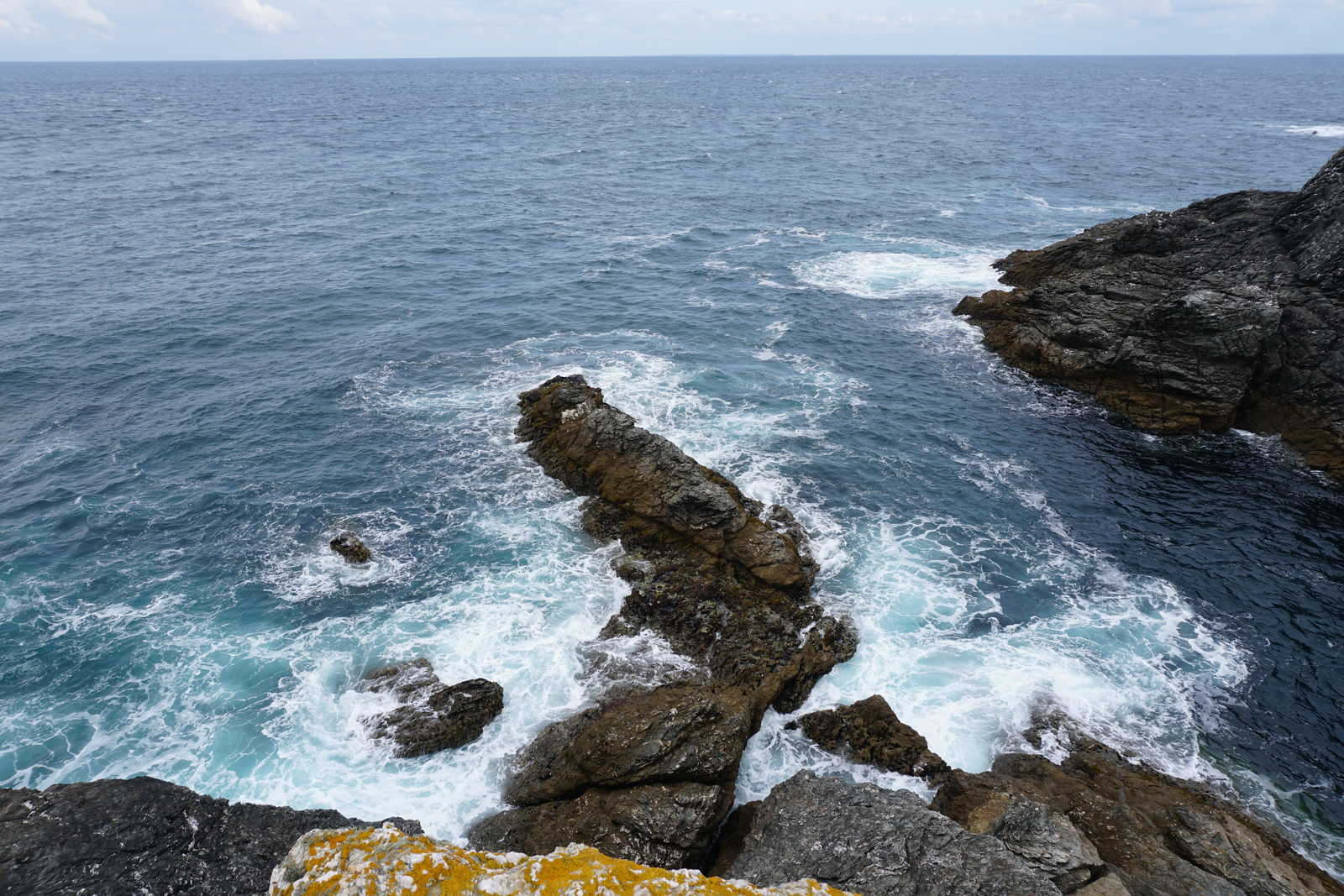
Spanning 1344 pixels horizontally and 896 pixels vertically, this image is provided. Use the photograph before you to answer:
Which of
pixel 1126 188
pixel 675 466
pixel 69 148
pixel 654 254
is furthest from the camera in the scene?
pixel 69 148

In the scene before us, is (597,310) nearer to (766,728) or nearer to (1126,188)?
(766,728)

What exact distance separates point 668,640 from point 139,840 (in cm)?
1662

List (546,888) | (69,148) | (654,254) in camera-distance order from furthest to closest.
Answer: (69,148)
(654,254)
(546,888)

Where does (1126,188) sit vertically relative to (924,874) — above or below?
above

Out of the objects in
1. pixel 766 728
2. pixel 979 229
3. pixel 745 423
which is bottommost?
pixel 766 728

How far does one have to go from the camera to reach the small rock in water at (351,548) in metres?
31.4

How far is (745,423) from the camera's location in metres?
42.2

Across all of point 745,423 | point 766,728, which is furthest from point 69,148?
point 766,728

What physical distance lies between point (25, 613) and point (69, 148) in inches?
4958

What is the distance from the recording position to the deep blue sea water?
2439 cm

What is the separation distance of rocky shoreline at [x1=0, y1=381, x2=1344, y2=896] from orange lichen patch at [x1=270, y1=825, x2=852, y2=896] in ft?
0.11

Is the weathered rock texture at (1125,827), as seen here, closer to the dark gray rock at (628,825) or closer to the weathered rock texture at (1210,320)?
the dark gray rock at (628,825)

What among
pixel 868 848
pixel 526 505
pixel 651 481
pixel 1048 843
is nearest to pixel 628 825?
pixel 868 848

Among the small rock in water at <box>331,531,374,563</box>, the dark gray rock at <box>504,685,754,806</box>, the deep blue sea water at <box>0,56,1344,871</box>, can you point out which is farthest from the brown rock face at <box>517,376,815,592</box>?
the small rock in water at <box>331,531,374,563</box>
